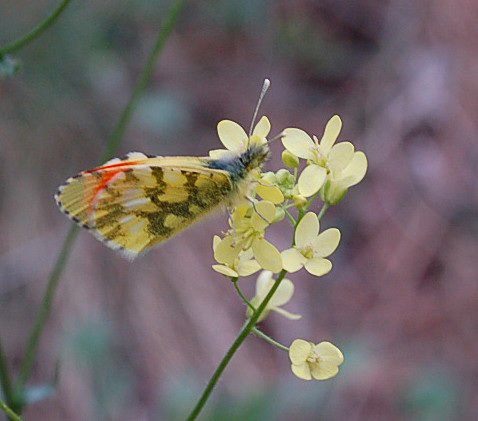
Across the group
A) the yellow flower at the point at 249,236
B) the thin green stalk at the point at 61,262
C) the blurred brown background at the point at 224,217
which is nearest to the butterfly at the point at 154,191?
the yellow flower at the point at 249,236

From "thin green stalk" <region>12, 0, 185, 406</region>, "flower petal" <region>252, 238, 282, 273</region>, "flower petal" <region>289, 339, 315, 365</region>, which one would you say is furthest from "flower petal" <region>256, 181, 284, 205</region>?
"thin green stalk" <region>12, 0, 185, 406</region>

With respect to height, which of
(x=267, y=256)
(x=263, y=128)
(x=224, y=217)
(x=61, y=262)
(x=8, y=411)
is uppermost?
(x=263, y=128)

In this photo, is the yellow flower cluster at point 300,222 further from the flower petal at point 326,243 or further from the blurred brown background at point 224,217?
the blurred brown background at point 224,217

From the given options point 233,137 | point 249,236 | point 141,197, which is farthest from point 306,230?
point 141,197

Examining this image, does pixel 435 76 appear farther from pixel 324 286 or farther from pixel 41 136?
pixel 41 136

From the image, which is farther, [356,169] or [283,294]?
[283,294]

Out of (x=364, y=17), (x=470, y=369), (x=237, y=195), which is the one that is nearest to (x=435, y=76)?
(x=364, y=17)

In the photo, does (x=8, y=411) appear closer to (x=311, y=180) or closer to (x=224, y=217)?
(x=311, y=180)

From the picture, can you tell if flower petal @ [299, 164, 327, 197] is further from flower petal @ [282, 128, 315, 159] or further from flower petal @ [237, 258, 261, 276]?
flower petal @ [237, 258, 261, 276]
